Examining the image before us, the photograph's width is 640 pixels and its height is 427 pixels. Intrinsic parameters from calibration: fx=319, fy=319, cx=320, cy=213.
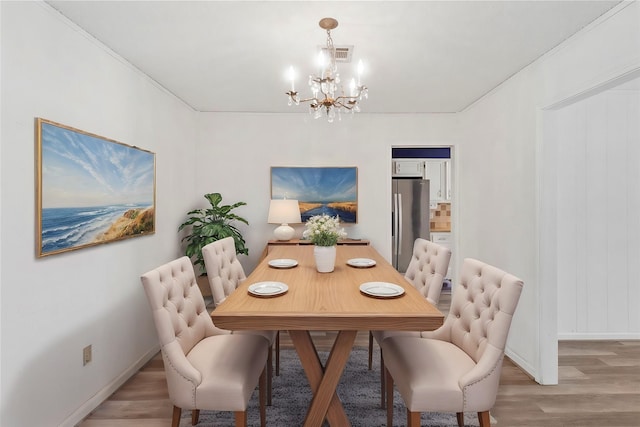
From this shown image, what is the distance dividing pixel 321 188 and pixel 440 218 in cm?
264

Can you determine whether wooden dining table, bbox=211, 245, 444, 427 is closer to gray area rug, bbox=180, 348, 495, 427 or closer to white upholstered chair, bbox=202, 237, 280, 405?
white upholstered chair, bbox=202, 237, 280, 405

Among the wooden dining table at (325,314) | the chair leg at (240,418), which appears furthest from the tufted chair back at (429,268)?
the chair leg at (240,418)

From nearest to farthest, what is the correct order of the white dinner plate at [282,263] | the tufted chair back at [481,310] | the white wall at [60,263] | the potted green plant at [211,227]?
the tufted chair back at [481,310] < the white wall at [60,263] < the white dinner plate at [282,263] < the potted green plant at [211,227]

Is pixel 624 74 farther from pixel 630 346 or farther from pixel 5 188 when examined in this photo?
pixel 5 188

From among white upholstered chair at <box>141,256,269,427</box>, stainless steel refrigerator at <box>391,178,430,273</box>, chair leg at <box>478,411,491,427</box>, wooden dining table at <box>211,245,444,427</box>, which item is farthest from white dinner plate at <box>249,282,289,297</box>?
stainless steel refrigerator at <box>391,178,430,273</box>

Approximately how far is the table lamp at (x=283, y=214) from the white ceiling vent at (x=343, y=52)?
1.79 meters

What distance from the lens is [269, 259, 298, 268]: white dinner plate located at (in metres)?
2.25

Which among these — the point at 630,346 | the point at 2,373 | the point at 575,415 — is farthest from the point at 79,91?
the point at 630,346

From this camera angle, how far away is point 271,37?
216 cm

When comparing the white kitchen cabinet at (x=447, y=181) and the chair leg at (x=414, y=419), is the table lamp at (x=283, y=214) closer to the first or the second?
the chair leg at (x=414, y=419)

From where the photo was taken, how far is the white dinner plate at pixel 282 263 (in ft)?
7.37

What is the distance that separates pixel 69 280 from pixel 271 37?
1.99 m

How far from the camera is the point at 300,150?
408 cm

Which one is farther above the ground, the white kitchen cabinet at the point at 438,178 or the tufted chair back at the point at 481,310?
the white kitchen cabinet at the point at 438,178
